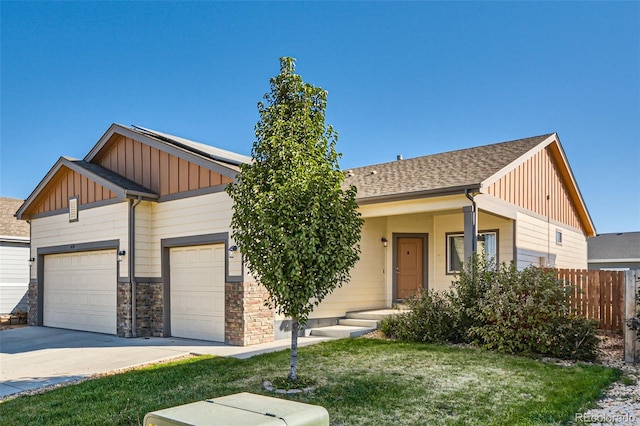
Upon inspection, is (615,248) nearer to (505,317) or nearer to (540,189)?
(540,189)

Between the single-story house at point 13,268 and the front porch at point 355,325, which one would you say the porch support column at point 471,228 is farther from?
the single-story house at point 13,268

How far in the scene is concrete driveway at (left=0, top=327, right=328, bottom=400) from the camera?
8156mm

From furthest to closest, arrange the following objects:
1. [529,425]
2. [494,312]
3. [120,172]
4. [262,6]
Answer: [120,172] < [262,6] < [494,312] < [529,425]

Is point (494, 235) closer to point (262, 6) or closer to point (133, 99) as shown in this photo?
point (262, 6)

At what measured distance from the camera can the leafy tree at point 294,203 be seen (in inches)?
252

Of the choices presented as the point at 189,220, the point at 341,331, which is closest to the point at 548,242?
the point at 341,331

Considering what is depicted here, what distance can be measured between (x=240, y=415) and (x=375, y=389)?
4.30 metres

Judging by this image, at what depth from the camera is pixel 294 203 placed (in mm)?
6469

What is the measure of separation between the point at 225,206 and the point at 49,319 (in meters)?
8.16

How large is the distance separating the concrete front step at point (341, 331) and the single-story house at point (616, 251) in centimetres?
1978

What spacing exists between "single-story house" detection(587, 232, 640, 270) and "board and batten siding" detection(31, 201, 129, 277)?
78.3ft

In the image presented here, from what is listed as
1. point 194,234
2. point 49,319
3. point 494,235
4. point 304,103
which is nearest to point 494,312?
point 494,235

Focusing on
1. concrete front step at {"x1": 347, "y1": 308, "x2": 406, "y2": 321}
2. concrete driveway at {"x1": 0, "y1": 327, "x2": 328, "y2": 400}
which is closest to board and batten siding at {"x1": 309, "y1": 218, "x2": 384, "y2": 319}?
concrete front step at {"x1": 347, "y1": 308, "x2": 406, "y2": 321}

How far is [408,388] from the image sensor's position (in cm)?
651
